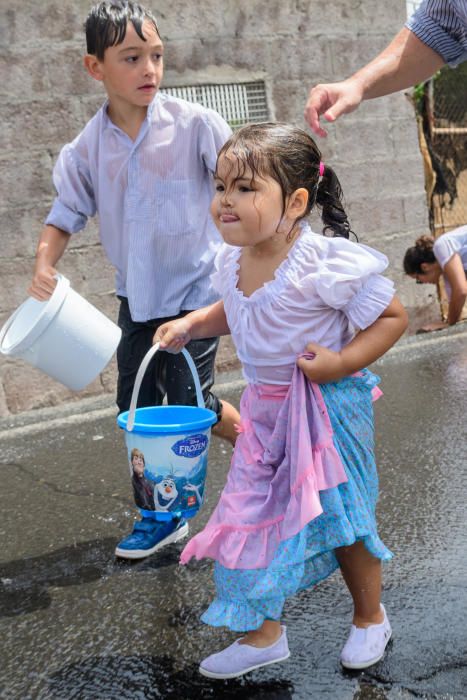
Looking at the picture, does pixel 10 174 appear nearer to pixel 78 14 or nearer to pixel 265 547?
pixel 78 14

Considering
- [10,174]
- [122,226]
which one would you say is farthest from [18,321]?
[10,174]

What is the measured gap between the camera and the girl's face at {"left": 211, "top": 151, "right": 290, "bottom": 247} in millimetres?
2357

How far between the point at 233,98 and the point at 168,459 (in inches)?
156

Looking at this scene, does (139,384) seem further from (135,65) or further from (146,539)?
(135,65)

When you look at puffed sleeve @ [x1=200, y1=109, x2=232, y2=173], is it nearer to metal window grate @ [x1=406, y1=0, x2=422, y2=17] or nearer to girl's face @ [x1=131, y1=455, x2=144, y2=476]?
girl's face @ [x1=131, y1=455, x2=144, y2=476]

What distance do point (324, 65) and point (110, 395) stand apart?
110 inches

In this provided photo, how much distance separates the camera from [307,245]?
2447 millimetres

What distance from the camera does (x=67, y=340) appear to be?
10.2 feet

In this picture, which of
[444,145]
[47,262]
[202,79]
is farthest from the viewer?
[444,145]

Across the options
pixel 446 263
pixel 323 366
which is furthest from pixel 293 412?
pixel 446 263

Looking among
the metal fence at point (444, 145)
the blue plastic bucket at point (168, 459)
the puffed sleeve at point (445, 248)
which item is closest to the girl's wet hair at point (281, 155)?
the blue plastic bucket at point (168, 459)

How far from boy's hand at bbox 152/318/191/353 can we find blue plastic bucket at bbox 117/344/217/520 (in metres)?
0.04

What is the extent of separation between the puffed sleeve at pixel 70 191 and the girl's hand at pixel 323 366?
4.88 feet

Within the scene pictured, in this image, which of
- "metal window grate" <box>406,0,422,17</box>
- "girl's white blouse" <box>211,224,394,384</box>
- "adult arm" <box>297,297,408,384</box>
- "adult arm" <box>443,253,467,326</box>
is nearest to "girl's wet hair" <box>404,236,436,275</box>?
"adult arm" <box>443,253,467,326</box>
